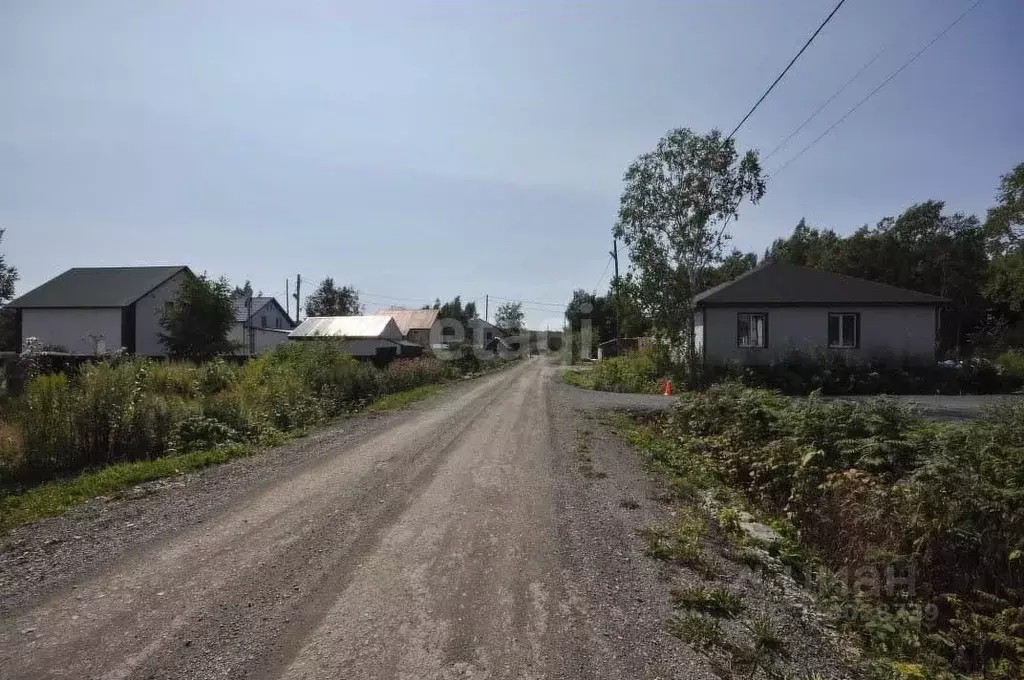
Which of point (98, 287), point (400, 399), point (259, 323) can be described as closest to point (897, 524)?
point (400, 399)

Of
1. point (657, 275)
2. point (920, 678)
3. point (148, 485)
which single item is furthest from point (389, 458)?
point (657, 275)

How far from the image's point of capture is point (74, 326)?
30.4m

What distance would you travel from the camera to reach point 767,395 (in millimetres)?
10297

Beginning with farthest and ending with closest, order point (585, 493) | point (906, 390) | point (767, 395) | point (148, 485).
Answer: point (906, 390) < point (767, 395) < point (148, 485) < point (585, 493)

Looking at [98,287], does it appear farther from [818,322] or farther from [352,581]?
[818,322]

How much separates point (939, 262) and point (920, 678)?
49784 mm

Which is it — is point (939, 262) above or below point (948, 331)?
above

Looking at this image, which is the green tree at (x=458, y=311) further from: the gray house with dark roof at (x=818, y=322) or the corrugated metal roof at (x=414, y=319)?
the gray house with dark roof at (x=818, y=322)

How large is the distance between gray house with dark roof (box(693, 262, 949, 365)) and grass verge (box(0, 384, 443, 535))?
16.9 metres

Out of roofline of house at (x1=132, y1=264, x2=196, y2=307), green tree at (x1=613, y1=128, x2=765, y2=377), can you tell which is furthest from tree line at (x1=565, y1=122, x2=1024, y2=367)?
roofline of house at (x1=132, y1=264, x2=196, y2=307)

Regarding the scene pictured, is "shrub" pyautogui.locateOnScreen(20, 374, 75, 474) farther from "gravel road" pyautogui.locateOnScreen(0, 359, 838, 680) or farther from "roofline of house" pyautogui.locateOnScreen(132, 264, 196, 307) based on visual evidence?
A: "roofline of house" pyautogui.locateOnScreen(132, 264, 196, 307)

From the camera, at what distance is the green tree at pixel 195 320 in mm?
25031

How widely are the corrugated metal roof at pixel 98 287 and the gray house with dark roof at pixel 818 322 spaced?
3063 centimetres

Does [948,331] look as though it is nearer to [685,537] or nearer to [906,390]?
[906,390]
